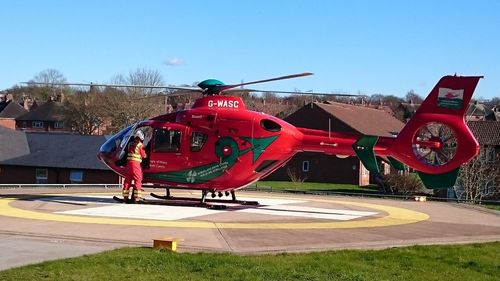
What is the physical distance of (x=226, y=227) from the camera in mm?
17281

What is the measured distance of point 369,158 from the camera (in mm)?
20922

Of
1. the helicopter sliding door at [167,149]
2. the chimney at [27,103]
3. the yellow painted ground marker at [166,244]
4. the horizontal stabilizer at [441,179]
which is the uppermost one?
the chimney at [27,103]

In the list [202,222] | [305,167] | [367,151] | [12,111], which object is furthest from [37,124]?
[202,222]

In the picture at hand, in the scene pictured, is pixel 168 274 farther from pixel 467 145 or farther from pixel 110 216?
pixel 467 145

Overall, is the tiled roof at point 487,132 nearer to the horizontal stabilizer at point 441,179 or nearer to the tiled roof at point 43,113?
the horizontal stabilizer at point 441,179

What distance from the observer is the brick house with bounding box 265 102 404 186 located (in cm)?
6588

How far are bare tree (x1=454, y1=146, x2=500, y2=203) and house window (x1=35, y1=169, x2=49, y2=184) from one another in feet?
101

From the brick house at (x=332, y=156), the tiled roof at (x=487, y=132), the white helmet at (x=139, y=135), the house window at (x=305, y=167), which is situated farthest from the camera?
the house window at (x=305, y=167)

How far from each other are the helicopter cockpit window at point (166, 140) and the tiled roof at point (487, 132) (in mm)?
42177

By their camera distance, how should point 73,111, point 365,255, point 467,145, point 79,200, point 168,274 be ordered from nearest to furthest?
point 168,274 → point 365,255 → point 467,145 → point 79,200 → point 73,111

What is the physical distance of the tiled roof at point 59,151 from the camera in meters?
48.6

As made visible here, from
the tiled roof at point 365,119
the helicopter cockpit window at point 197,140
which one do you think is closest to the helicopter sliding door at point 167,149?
the helicopter cockpit window at point 197,140

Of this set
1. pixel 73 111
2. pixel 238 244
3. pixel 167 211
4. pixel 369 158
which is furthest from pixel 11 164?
pixel 238 244

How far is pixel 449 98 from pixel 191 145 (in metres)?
8.55
